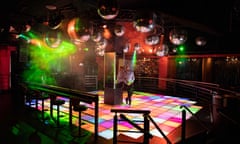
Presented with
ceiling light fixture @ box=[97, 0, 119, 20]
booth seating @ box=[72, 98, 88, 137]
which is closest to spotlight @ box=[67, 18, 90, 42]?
ceiling light fixture @ box=[97, 0, 119, 20]

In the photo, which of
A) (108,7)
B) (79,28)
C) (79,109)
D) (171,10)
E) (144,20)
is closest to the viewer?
(108,7)

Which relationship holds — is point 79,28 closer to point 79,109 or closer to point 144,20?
point 144,20

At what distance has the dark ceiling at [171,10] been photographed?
3.40 metres

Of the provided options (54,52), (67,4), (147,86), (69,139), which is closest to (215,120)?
(69,139)

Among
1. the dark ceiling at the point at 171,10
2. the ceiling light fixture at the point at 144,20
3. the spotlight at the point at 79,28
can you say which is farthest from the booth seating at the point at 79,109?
the ceiling light fixture at the point at 144,20

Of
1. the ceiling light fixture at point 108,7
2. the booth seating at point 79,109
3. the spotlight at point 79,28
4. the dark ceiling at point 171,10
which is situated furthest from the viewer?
the booth seating at point 79,109

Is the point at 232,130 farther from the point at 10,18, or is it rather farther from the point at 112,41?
the point at 10,18

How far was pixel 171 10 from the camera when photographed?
337cm

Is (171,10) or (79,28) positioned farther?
(171,10)

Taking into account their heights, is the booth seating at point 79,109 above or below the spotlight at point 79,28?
below

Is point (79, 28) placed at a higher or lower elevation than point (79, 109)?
higher

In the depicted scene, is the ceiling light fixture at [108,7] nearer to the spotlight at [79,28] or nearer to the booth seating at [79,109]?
the spotlight at [79,28]

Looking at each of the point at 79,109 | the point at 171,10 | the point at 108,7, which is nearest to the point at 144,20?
the point at 108,7

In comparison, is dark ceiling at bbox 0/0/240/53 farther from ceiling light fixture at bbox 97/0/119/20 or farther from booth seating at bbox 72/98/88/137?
booth seating at bbox 72/98/88/137
